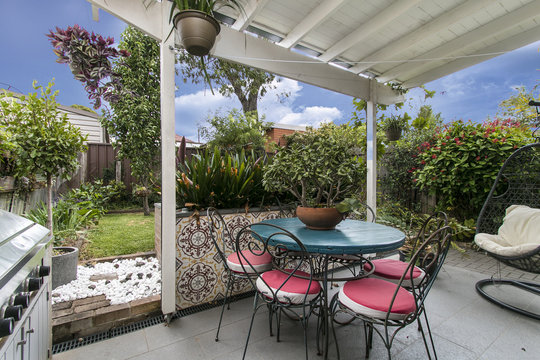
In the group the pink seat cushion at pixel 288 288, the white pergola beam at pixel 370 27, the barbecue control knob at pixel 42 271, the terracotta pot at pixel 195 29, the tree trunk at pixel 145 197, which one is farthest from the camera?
the tree trunk at pixel 145 197

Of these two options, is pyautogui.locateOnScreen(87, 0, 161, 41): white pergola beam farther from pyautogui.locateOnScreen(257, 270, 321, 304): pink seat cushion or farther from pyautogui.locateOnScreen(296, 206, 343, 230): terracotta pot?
pyautogui.locateOnScreen(257, 270, 321, 304): pink seat cushion

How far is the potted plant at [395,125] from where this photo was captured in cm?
439

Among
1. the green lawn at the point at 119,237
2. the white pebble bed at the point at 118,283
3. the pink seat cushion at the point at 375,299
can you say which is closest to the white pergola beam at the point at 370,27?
the pink seat cushion at the point at 375,299

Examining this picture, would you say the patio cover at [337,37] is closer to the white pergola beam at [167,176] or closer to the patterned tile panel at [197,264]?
the white pergola beam at [167,176]

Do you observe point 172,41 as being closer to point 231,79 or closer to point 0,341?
point 0,341

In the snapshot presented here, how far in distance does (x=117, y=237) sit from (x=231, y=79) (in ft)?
13.6

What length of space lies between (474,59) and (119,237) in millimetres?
4907

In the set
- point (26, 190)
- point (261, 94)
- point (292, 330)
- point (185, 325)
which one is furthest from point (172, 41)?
point (261, 94)

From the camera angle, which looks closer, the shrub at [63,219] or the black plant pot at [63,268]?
the black plant pot at [63,268]

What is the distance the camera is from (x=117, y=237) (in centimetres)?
362

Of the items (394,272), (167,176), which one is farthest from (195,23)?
(394,272)

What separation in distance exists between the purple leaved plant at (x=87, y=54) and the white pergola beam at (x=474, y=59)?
3234mm

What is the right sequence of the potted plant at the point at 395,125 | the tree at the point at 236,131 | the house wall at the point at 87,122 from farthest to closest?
the house wall at the point at 87,122 < the tree at the point at 236,131 < the potted plant at the point at 395,125

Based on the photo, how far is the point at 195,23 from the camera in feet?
4.94
